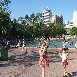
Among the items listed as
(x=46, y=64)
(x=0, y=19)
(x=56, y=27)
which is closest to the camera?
(x=46, y=64)

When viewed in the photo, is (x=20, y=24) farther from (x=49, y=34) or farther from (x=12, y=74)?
(x=12, y=74)

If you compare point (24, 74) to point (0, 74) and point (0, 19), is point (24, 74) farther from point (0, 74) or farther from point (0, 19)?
point (0, 19)

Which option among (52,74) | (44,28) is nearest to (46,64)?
(52,74)

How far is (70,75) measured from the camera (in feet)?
60.5

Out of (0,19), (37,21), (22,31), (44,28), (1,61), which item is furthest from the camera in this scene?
(44,28)

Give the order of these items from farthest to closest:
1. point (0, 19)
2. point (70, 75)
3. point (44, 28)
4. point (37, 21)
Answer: point (44, 28) < point (37, 21) < point (0, 19) < point (70, 75)

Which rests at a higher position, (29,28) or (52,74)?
(29,28)

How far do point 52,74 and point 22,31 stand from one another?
321 ft

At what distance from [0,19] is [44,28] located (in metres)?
82.4

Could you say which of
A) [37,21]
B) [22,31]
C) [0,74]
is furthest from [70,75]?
[37,21]

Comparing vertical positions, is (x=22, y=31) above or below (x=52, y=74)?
above

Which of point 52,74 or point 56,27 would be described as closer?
point 52,74

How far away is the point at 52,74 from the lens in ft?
61.9

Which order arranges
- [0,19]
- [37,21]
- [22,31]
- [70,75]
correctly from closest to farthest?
[70,75]
[0,19]
[22,31]
[37,21]
